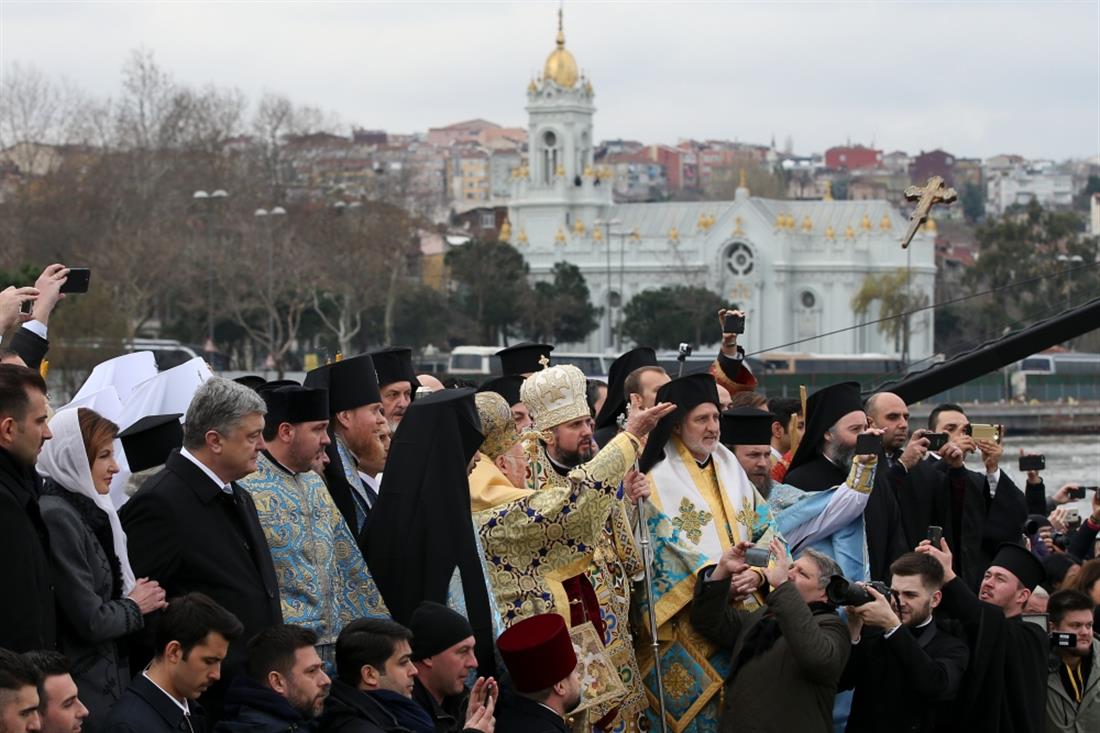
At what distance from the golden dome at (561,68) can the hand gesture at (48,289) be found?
4419 inches

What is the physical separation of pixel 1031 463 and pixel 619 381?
298cm

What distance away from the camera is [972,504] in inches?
319

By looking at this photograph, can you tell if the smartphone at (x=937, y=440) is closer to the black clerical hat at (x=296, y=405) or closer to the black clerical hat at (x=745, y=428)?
the black clerical hat at (x=745, y=428)

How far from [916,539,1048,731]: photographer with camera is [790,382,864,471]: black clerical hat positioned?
36.8 inches

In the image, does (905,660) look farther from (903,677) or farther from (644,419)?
(644,419)

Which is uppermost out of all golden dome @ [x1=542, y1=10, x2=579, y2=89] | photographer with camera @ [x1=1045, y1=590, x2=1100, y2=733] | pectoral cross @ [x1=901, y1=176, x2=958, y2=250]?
golden dome @ [x1=542, y1=10, x2=579, y2=89]

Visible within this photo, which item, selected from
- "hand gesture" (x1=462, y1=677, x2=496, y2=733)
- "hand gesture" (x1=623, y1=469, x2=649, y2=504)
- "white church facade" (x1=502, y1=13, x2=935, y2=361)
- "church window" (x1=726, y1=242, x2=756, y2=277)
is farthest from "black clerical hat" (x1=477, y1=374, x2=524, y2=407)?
"church window" (x1=726, y1=242, x2=756, y2=277)

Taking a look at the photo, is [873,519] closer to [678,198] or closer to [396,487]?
[396,487]

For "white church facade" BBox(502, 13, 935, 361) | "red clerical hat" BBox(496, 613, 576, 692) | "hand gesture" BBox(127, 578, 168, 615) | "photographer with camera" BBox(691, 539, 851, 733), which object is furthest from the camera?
"white church facade" BBox(502, 13, 935, 361)

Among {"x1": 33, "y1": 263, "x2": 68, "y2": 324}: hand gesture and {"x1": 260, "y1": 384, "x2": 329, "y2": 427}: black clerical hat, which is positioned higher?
{"x1": 33, "y1": 263, "x2": 68, "y2": 324}: hand gesture

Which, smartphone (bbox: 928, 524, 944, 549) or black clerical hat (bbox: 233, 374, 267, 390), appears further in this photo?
black clerical hat (bbox: 233, 374, 267, 390)

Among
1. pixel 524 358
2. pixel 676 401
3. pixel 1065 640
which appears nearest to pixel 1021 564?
pixel 1065 640

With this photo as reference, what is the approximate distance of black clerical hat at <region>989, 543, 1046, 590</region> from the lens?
23.1ft

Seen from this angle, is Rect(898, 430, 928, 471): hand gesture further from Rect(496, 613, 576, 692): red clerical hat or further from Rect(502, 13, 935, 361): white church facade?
Rect(502, 13, 935, 361): white church facade
